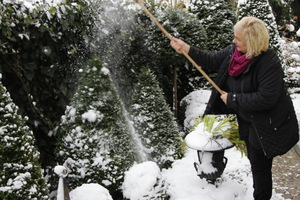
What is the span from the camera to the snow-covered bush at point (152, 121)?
378 centimetres

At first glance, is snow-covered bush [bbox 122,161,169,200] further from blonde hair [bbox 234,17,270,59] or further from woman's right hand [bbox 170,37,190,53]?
blonde hair [bbox 234,17,270,59]

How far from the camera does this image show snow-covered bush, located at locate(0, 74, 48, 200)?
1.81 meters

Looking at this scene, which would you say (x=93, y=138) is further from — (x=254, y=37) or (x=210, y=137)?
(x=254, y=37)

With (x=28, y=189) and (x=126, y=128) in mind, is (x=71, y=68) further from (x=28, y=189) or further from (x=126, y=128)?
(x=28, y=189)

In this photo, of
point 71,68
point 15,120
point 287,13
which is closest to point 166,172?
point 71,68

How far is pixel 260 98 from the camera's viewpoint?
1986 millimetres

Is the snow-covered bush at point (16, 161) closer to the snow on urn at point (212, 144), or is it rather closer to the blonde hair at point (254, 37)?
the snow on urn at point (212, 144)

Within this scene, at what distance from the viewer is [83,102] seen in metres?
2.80

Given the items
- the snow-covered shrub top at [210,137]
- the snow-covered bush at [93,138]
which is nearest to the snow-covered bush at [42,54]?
the snow-covered bush at [93,138]

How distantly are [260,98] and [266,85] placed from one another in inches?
4.4

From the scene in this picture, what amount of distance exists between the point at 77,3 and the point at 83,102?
1431mm

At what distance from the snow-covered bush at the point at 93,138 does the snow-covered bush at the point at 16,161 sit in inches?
27.6

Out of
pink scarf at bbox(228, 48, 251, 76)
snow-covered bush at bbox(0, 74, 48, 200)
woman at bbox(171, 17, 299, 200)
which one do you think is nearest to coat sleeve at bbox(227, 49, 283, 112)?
woman at bbox(171, 17, 299, 200)

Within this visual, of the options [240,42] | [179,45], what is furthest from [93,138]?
[240,42]
